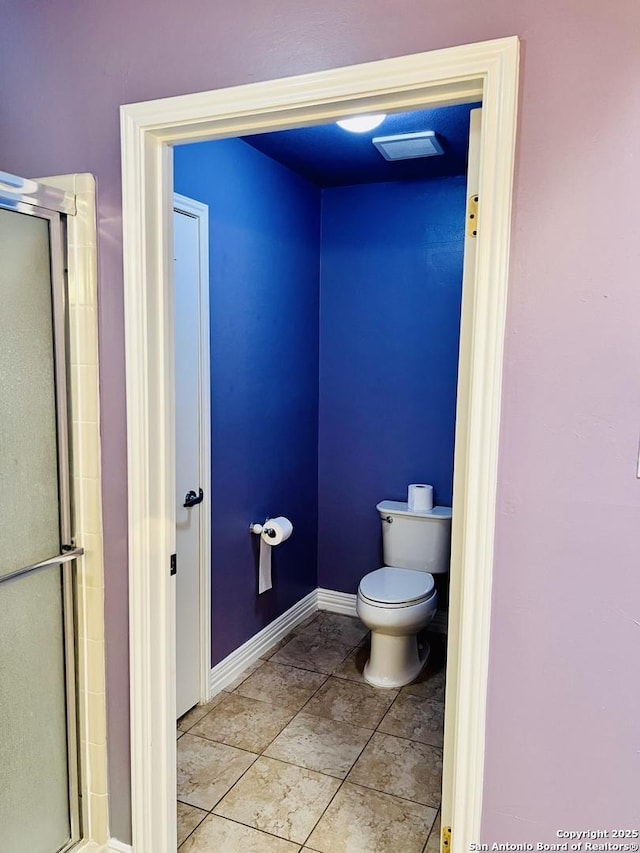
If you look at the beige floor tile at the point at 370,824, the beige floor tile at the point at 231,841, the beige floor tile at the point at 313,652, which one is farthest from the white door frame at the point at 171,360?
the beige floor tile at the point at 313,652

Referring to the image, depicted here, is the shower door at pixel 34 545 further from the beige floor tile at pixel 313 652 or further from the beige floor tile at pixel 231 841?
the beige floor tile at pixel 313 652

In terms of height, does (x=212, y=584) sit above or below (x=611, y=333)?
below

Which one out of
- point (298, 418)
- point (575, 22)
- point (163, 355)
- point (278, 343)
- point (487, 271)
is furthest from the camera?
point (298, 418)

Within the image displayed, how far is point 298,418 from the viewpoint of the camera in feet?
11.2

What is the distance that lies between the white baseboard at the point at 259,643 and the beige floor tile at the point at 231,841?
75cm

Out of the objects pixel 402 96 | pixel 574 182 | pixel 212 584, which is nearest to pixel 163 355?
pixel 402 96

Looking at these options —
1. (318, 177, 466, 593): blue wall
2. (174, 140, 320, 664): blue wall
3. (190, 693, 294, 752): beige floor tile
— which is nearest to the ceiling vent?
(318, 177, 466, 593): blue wall

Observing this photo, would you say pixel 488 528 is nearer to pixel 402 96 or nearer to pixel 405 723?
pixel 402 96

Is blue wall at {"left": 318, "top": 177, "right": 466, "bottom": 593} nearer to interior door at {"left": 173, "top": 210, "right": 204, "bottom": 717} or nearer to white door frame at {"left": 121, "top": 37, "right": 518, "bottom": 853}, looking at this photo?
interior door at {"left": 173, "top": 210, "right": 204, "bottom": 717}

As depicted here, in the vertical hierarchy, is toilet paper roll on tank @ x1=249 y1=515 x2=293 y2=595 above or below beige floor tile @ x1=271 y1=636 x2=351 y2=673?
above

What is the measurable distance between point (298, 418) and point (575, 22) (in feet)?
7.87

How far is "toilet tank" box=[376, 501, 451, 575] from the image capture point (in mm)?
3210

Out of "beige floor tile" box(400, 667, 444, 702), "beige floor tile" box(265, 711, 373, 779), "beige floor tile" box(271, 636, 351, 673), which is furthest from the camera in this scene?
"beige floor tile" box(271, 636, 351, 673)

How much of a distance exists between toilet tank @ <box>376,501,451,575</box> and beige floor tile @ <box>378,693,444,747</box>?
0.68 meters
